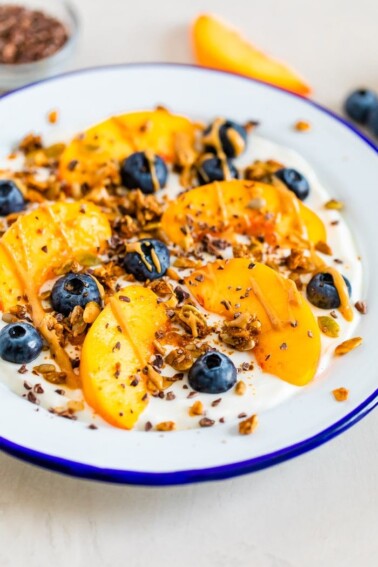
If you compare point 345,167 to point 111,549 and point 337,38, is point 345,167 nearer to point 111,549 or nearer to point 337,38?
point 337,38

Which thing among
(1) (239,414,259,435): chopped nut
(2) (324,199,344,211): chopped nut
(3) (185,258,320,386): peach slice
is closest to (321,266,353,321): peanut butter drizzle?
(3) (185,258,320,386): peach slice

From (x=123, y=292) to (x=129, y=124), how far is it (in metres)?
0.84

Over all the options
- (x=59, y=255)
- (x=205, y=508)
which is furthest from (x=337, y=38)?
Result: (x=205, y=508)

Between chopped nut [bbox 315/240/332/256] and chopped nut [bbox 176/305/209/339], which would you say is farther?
chopped nut [bbox 315/240/332/256]

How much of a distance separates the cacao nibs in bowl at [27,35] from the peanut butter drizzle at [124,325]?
4.89ft

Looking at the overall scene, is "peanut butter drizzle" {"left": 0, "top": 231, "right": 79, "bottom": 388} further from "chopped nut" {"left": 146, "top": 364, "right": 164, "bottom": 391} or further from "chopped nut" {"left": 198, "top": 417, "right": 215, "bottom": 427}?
"chopped nut" {"left": 198, "top": 417, "right": 215, "bottom": 427}

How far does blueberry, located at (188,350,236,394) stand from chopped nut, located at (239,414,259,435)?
13cm

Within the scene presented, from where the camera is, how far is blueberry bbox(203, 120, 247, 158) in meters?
3.02

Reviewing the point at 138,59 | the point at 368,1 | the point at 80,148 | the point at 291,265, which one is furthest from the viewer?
the point at 368,1

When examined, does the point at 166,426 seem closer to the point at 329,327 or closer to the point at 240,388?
the point at 240,388

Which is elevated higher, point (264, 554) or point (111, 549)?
point (264, 554)

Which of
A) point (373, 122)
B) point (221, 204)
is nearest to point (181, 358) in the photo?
point (221, 204)

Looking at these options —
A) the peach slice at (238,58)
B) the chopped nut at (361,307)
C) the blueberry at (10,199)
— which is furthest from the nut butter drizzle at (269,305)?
the peach slice at (238,58)

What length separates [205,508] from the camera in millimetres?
2199
